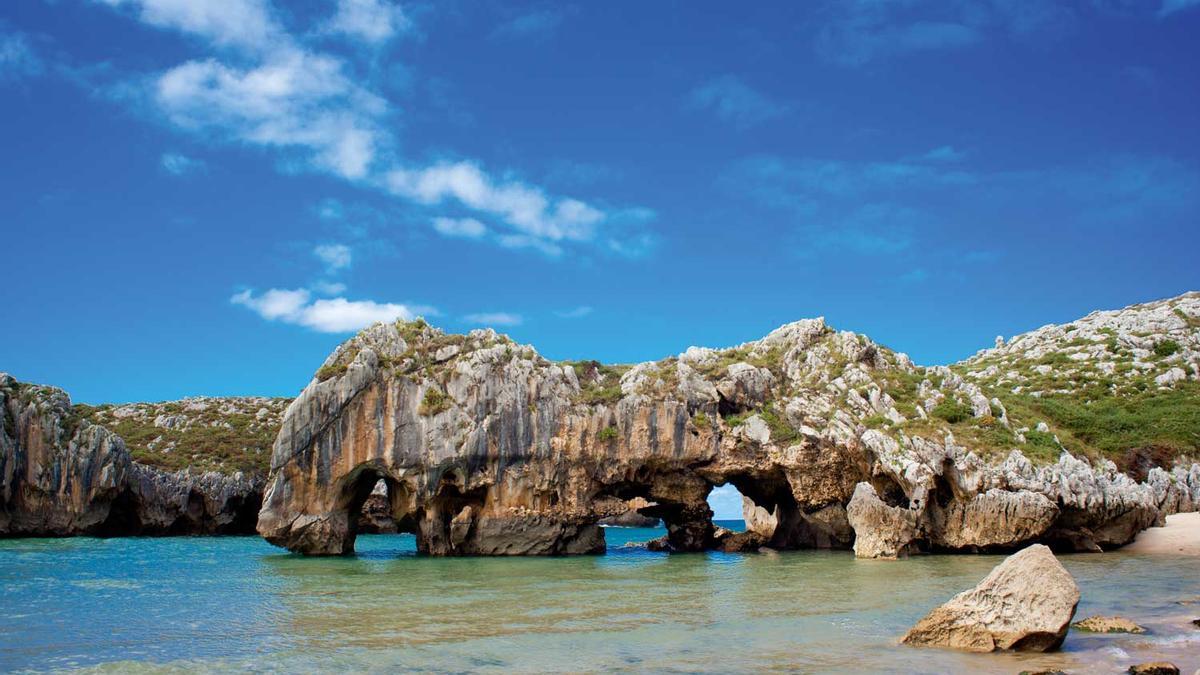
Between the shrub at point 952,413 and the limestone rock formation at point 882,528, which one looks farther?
the shrub at point 952,413

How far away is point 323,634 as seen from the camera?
55.7 ft

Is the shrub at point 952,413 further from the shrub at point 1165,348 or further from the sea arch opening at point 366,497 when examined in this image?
the shrub at point 1165,348

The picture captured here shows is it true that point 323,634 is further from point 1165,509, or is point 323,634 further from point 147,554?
point 1165,509

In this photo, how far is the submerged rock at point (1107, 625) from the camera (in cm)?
1602

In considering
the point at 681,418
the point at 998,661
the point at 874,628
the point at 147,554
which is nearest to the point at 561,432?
the point at 681,418

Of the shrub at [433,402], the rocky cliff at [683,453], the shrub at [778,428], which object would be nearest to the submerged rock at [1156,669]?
the rocky cliff at [683,453]

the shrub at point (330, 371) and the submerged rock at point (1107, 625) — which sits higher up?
the shrub at point (330, 371)

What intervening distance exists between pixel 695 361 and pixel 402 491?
56.4ft

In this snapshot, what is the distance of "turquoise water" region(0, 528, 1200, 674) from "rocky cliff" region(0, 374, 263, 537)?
25226 mm

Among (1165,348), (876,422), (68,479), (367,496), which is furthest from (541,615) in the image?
(1165,348)

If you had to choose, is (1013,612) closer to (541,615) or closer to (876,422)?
(541,615)

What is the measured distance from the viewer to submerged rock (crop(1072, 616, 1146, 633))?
631 inches

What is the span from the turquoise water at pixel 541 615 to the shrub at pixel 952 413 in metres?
7.75

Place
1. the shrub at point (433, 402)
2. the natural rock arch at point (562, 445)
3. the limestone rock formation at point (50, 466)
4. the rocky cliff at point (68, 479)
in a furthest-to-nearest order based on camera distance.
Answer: the rocky cliff at point (68, 479) → the limestone rock formation at point (50, 466) → the shrub at point (433, 402) → the natural rock arch at point (562, 445)
